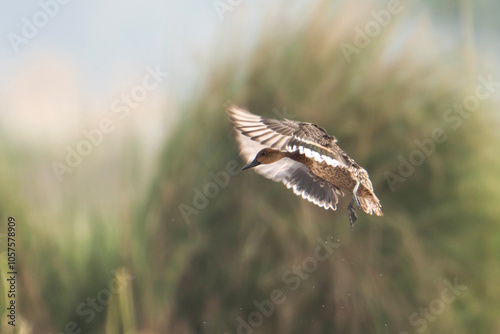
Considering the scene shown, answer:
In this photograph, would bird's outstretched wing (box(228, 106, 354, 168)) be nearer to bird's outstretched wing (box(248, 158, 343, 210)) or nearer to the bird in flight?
the bird in flight

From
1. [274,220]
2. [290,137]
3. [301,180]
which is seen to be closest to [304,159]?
[301,180]

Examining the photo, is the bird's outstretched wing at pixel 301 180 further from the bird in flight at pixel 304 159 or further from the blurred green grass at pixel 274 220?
the blurred green grass at pixel 274 220

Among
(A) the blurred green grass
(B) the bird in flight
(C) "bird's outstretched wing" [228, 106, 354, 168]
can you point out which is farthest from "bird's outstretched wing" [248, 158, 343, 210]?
(A) the blurred green grass

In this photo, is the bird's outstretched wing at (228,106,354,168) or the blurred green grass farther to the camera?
the blurred green grass

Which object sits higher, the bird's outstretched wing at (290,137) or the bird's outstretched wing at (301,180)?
the bird's outstretched wing at (290,137)

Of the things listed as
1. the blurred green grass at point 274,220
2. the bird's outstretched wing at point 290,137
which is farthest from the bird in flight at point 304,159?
the blurred green grass at point 274,220

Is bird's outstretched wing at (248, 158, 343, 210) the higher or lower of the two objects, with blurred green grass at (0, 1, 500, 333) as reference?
higher
